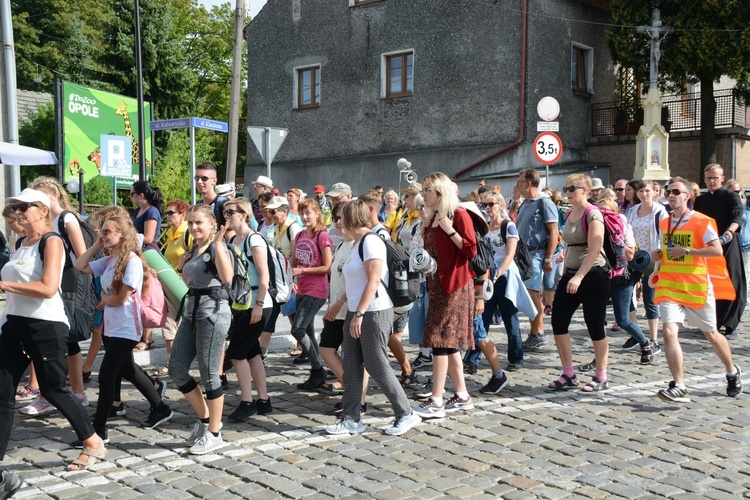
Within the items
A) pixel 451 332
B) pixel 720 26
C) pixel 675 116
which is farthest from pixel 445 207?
pixel 675 116

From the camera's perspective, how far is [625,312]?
28.9ft

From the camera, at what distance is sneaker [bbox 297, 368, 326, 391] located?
296 inches

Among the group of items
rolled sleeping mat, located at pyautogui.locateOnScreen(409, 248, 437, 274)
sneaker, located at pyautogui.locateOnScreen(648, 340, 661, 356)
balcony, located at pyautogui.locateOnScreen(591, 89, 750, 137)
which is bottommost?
sneaker, located at pyautogui.locateOnScreen(648, 340, 661, 356)

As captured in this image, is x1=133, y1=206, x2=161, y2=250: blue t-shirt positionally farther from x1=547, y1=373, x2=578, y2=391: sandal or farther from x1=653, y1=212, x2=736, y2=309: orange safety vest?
x1=653, y1=212, x2=736, y2=309: orange safety vest

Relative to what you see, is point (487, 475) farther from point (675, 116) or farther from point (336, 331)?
point (675, 116)

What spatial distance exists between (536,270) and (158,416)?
4.94 m

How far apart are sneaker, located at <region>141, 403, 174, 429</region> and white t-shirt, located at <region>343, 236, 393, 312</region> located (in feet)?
5.27

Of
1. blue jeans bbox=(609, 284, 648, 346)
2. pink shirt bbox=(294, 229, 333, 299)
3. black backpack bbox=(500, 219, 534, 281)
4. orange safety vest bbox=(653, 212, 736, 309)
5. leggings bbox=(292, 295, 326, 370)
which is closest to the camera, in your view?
orange safety vest bbox=(653, 212, 736, 309)

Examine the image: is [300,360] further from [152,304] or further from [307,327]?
[152,304]

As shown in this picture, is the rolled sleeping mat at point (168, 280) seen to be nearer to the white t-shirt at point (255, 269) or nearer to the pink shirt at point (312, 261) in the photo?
the white t-shirt at point (255, 269)

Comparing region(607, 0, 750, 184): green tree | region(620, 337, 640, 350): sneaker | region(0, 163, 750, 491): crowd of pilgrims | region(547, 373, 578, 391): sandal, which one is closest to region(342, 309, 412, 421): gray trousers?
region(0, 163, 750, 491): crowd of pilgrims

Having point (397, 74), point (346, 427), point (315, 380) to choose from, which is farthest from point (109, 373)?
point (397, 74)

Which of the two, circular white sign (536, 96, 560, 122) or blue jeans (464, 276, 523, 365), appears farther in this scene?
circular white sign (536, 96, 560, 122)

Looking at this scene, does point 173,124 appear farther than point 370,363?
Yes
